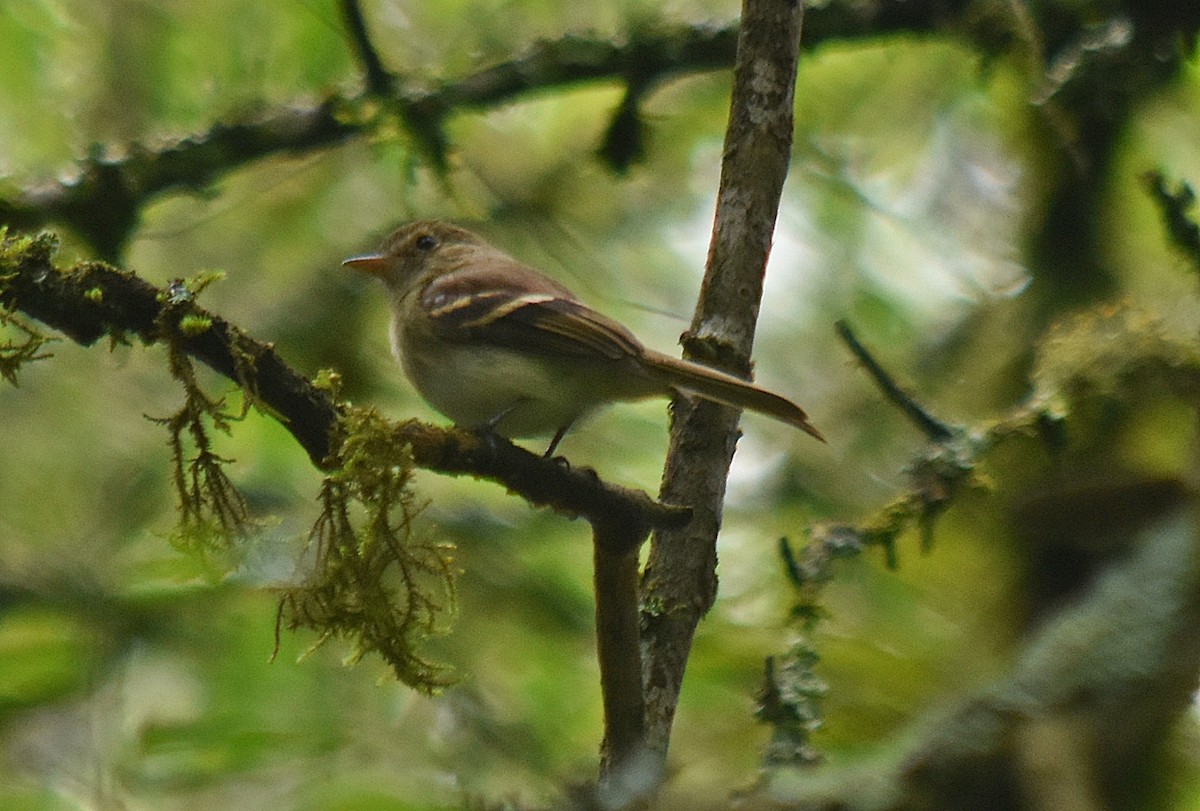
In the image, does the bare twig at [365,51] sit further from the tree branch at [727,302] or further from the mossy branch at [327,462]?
the mossy branch at [327,462]

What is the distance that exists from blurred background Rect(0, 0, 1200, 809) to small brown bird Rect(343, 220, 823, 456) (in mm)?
780

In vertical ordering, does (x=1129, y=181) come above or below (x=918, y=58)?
below

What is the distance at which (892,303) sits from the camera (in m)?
6.25

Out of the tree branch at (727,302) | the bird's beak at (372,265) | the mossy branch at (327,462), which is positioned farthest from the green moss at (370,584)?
the bird's beak at (372,265)

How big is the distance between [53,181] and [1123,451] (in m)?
3.94

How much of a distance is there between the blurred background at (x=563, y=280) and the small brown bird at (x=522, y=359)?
0.78 metres

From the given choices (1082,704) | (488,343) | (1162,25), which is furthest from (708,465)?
(1162,25)

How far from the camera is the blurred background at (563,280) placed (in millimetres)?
4598

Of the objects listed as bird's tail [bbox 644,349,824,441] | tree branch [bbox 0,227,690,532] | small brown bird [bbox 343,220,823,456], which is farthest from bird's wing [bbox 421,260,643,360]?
tree branch [bbox 0,227,690,532]

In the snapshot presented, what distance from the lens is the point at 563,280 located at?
5992mm

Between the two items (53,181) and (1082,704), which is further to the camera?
(53,181)

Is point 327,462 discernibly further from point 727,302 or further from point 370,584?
point 727,302

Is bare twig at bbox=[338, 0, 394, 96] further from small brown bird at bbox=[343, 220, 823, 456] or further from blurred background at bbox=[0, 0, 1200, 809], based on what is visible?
small brown bird at bbox=[343, 220, 823, 456]

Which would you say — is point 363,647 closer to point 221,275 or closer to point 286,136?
point 221,275
